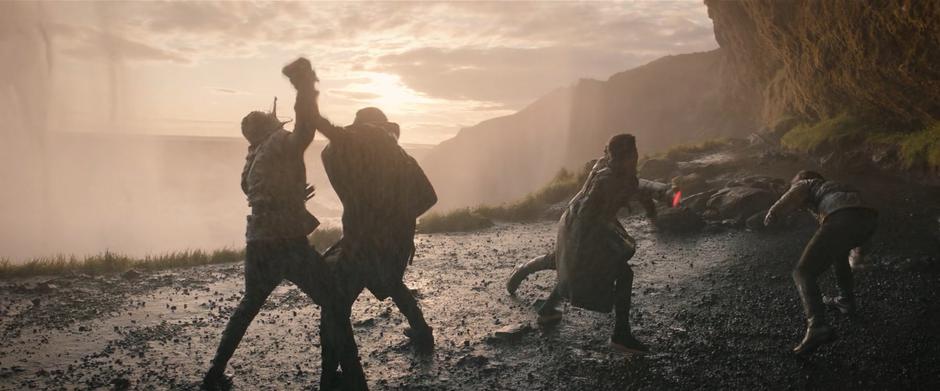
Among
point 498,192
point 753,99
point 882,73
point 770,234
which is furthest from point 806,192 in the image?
point 498,192

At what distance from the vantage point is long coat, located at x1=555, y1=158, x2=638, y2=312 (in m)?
5.21

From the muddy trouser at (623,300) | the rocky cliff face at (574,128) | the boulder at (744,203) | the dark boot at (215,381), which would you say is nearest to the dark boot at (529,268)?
the muddy trouser at (623,300)

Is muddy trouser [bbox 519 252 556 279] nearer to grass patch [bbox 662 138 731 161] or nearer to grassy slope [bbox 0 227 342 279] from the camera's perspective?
grassy slope [bbox 0 227 342 279]

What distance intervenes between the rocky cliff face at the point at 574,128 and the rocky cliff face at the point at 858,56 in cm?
4224

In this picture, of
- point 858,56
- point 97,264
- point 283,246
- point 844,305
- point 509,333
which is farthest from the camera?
point 858,56

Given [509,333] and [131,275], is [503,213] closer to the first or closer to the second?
[131,275]

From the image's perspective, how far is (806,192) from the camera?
220 inches

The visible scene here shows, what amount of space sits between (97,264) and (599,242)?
8.99m

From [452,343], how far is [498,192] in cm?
9502

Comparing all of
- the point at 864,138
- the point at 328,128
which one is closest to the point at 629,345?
the point at 328,128

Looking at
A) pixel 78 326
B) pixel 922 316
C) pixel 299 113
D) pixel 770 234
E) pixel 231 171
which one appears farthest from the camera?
pixel 231 171

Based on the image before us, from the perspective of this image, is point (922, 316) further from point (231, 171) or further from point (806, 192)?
point (231, 171)

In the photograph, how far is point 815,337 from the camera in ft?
15.9

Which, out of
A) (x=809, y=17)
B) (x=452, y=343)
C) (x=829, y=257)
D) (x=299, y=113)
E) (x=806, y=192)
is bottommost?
(x=452, y=343)
